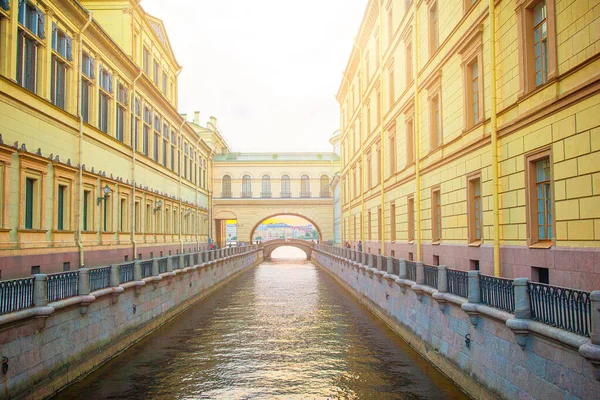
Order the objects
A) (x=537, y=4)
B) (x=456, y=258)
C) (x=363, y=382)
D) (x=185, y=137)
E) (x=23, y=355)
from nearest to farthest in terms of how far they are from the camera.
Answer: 1. (x=23, y=355)
2. (x=537, y=4)
3. (x=363, y=382)
4. (x=456, y=258)
5. (x=185, y=137)

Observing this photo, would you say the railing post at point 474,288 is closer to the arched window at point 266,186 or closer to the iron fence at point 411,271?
the iron fence at point 411,271

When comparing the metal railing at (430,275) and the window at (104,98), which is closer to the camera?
the metal railing at (430,275)

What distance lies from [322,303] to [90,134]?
503 inches

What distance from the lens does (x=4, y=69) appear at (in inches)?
555

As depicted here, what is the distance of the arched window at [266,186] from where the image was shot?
62.4 m

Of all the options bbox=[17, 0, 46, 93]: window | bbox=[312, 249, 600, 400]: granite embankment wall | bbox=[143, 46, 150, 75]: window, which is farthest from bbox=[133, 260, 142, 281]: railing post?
bbox=[143, 46, 150, 75]: window

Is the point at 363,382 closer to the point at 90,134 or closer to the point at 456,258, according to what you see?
the point at 456,258

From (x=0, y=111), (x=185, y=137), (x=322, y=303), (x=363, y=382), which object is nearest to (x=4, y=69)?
(x=0, y=111)

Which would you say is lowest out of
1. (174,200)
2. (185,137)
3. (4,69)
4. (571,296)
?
(571,296)

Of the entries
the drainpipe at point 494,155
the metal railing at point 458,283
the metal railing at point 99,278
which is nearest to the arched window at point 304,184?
the metal railing at point 99,278

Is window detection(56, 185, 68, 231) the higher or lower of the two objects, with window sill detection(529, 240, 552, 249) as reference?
higher

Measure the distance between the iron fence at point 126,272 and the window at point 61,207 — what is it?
9.56 feet

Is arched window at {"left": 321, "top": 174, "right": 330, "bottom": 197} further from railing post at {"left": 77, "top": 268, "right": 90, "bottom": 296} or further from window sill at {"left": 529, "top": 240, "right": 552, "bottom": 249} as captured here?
window sill at {"left": 529, "top": 240, "right": 552, "bottom": 249}

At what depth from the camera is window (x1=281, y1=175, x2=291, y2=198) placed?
62500mm
